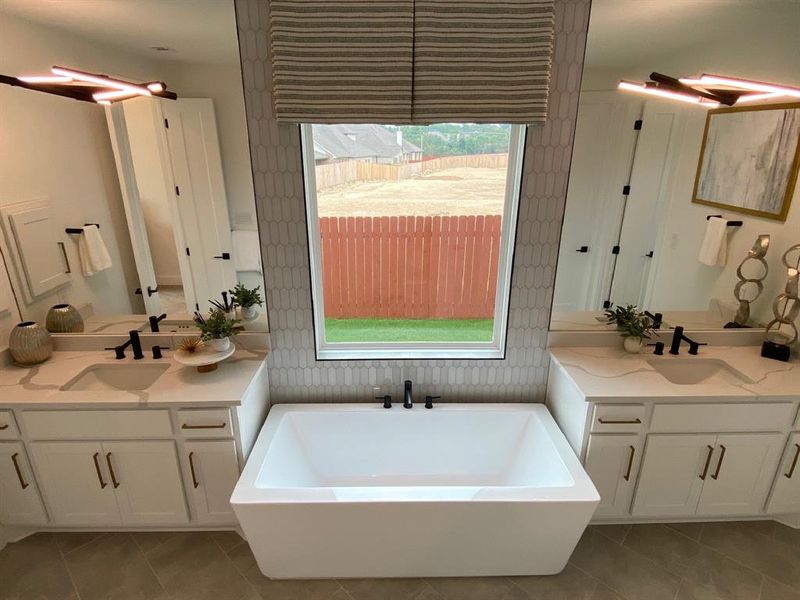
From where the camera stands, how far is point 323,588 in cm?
206

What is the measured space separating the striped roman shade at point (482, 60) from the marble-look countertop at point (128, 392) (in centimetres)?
151

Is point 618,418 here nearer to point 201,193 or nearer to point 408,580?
point 408,580

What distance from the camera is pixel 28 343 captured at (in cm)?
220

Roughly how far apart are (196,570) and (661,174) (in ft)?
10.2

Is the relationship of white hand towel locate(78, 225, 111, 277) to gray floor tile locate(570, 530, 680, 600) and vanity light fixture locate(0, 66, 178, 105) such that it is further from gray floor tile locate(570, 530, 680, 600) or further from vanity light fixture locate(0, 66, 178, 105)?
gray floor tile locate(570, 530, 680, 600)

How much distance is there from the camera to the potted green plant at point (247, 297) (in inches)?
93.0

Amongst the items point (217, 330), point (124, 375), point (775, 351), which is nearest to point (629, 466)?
point (775, 351)

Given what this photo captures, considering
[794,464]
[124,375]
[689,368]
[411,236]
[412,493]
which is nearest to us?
[412,493]

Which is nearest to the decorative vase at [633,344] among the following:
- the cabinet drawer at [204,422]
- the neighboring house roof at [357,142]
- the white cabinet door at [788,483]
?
the white cabinet door at [788,483]

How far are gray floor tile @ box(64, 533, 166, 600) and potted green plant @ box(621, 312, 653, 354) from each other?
2620 mm

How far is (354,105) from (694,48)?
1710 millimetres

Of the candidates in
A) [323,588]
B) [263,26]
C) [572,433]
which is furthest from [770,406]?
[263,26]

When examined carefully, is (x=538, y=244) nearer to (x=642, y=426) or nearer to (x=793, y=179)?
(x=642, y=426)

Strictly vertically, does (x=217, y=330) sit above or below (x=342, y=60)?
below
